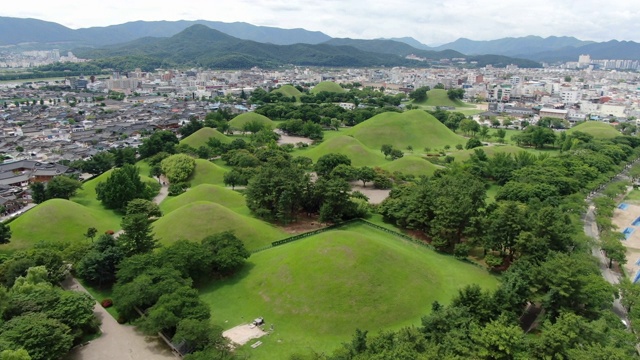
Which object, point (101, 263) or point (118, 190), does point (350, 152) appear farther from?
point (101, 263)

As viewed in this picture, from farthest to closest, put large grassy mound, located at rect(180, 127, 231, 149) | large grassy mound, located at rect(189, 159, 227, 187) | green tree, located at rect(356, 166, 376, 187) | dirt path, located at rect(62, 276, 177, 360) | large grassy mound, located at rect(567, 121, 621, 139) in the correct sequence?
large grassy mound, located at rect(567, 121, 621, 139) < large grassy mound, located at rect(180, 127, 231, 149) < large grassy mound, located at rect(189, 159, 227, 187) < green tree, located at rect(356, 166, 376, 187) < dirt path, located at rect(62, 276, 177, 360)

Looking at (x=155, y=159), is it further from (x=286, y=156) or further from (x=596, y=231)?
(x=596, y=231)

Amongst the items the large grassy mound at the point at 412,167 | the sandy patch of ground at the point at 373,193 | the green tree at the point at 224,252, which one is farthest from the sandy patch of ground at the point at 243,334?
the large grassy mound at the point at 412,167

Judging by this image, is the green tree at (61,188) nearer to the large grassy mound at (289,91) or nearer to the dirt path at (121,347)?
the dirt path at (121,347)

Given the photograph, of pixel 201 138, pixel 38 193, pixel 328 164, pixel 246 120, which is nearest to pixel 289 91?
pixel 246 120

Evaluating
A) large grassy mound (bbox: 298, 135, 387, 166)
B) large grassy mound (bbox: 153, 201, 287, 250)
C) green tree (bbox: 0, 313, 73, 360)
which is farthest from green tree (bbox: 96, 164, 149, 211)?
large grassy mound (bbox: 298, 135, 387, 166)

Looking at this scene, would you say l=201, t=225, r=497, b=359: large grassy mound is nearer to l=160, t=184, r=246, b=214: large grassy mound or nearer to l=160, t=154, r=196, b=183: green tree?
l=160, t=184, r=246, b=214: large grassy mound

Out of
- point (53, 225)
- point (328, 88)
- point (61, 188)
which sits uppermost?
point (328, 88)
